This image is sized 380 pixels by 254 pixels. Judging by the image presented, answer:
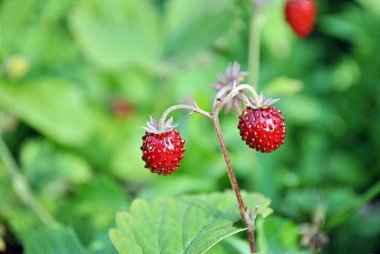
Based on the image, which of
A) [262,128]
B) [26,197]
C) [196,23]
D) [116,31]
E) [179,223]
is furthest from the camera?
[116,31]

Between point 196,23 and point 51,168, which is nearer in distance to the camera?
point 51,168

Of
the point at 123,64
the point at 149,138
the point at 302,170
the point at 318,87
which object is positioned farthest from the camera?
the point at 318,87

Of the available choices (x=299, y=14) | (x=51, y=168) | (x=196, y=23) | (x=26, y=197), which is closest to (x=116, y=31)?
(x=196, y=23)

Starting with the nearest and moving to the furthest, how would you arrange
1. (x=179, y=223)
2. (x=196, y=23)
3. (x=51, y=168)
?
(x=179, y=223)
(x=51, y=168)
(x=196, y=23)

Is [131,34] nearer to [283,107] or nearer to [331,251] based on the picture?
[283,107]

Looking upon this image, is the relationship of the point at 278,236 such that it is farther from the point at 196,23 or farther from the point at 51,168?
the point at 196,23

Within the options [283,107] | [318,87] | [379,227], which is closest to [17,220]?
[379,227]
